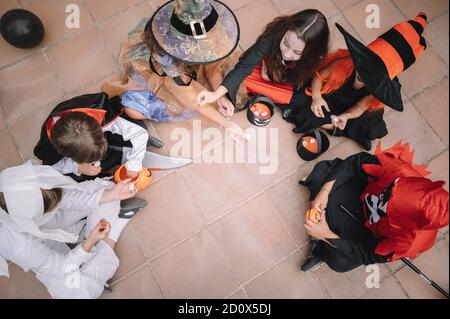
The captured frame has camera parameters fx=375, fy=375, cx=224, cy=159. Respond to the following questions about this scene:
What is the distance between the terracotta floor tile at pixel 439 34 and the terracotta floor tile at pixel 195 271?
6.92 ft

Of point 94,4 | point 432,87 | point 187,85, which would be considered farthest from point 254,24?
point 432,87

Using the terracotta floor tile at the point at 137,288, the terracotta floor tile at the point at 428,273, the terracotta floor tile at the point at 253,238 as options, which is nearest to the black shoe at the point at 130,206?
the terracotta floor tile at the point at 137,288

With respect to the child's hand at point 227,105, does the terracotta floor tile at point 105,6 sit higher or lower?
higher

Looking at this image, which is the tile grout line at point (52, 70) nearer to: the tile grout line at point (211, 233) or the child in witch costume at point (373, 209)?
the tile grout line at point (211, 233)

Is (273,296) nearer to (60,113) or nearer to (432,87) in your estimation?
(60,113)

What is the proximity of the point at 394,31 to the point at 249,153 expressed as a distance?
1.07 metres

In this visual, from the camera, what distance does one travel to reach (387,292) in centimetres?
222

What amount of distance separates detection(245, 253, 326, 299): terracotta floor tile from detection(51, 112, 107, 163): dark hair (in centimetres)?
118

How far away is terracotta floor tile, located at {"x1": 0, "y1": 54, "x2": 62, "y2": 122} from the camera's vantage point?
2.43 metres

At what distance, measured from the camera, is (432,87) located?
2.62m

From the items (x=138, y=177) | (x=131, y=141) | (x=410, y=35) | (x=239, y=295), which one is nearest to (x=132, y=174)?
(x=138, y=177)

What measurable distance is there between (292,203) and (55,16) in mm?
2079

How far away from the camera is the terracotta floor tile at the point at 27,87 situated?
243 centimetres

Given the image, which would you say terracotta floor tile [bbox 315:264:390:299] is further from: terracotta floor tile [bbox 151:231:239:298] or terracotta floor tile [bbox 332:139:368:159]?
terracotta floor tile [bbox 332:139:368:159]
